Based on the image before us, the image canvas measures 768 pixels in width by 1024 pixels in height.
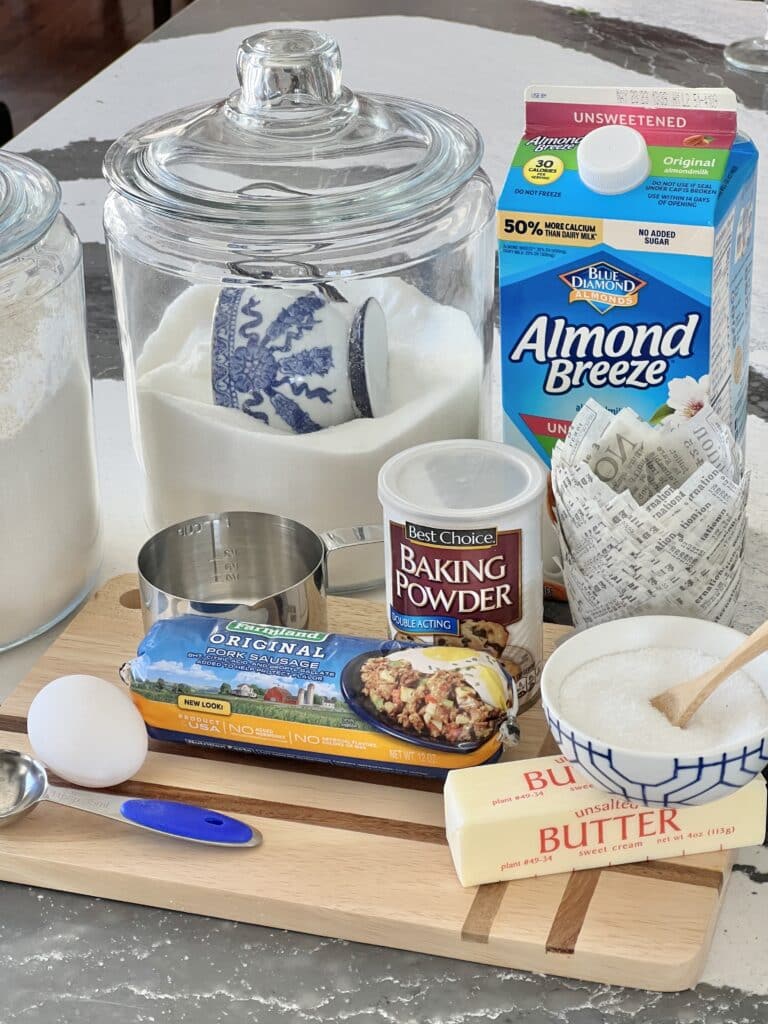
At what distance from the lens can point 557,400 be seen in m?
0.88

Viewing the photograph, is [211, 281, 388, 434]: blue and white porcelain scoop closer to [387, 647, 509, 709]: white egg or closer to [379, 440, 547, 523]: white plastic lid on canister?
[379, 440, 547, 523]: white plastic lid on canister

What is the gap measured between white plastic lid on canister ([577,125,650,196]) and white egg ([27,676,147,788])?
1.32 ft

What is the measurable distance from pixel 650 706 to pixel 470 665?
10 cm

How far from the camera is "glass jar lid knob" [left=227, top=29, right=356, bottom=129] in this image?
0.89 meters

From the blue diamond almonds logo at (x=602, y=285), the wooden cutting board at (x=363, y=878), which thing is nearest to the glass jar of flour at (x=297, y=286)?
the blue diamond almonds logo at (x=602, y=285)

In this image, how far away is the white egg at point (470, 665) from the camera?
74 cm

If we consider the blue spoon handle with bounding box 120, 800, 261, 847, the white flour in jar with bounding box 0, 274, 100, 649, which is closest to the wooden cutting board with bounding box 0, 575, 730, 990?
the blue spoon handle with bounding box 120, 800, 261, 847

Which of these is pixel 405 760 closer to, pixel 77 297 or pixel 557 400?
pixel 557 400

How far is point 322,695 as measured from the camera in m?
0.76

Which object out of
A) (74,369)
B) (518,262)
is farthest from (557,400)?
(74,369)

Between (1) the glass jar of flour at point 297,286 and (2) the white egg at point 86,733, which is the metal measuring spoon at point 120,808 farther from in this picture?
(1) the glass jar of flour at point 297,286

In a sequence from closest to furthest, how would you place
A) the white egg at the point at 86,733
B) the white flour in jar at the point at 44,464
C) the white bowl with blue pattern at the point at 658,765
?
the white bowl with blue pattern at the point at 658,765 → the white egg at the point at 86,733 → the white flour in jar at the point at 44,464

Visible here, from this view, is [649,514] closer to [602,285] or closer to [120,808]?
[602,285]

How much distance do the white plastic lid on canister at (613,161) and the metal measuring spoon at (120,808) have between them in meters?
0.41
